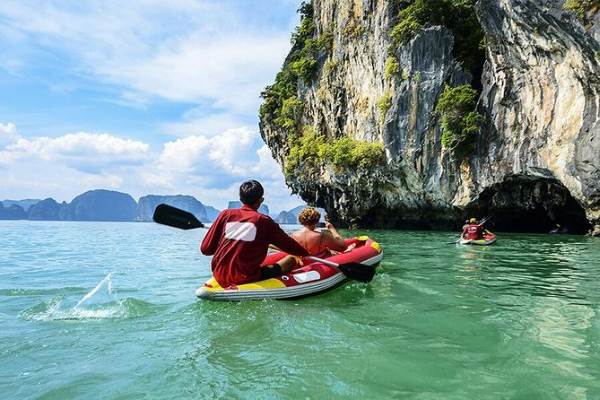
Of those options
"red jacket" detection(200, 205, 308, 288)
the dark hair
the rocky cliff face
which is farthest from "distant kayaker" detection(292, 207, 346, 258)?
the rocky cliff face

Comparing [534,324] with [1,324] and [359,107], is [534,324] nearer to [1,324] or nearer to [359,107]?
[1,324]

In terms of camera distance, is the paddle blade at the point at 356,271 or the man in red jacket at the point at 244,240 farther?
the paddle blade at the point at 356,271

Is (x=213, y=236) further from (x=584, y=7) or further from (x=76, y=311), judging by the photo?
(x=584, y=7)

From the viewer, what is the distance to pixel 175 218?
22.8ft

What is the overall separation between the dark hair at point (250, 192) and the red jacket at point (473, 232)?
11.8m

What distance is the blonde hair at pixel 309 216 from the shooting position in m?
6.96

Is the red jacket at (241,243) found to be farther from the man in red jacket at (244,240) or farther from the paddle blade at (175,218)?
the paddle blade at (175,218)

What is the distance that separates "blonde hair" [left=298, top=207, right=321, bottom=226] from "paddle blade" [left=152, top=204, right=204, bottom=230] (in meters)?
1.61

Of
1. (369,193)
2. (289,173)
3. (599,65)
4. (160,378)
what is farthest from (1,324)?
(289,173)

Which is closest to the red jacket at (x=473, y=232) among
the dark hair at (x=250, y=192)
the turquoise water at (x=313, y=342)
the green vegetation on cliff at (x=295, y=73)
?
the turquoise water at (x=313, y=342)

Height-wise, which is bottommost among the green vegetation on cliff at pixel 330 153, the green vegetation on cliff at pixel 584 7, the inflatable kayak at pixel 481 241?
the inflatable kayak at pixel 481 241

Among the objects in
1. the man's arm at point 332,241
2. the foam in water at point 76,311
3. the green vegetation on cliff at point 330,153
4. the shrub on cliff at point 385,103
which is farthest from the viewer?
the green vegetation on cliff at point 330,153

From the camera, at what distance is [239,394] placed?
2.93 m

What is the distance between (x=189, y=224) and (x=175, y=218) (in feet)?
0.78
